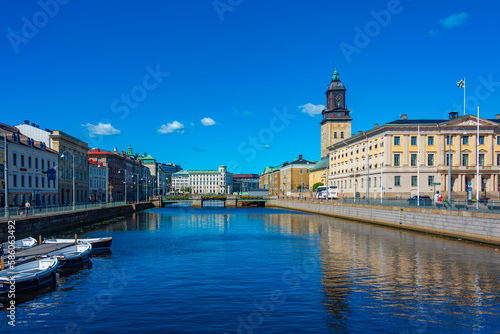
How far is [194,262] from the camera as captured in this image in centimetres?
3150

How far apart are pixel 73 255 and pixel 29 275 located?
262 inches

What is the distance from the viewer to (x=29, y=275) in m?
22.8

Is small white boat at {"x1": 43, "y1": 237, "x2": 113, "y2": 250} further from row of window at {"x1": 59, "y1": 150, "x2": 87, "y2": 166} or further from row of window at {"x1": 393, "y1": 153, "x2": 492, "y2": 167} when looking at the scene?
row of window at {"x1": 393, "y1": 153, "x2": 492, "y2": 167}

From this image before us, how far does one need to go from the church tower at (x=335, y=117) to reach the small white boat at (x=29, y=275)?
147 meters

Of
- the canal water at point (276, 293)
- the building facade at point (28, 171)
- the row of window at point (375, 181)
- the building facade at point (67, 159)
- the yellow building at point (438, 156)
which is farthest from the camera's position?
the row of window at point (375, 181)

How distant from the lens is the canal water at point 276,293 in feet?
57.0

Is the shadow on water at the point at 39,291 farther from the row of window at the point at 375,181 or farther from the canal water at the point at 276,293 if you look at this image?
the row of window at the point at 375,181

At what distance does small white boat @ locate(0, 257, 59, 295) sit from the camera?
855 inches

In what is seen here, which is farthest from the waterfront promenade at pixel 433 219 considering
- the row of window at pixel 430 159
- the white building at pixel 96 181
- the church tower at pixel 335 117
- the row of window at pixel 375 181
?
the church tower at pixel 335 117

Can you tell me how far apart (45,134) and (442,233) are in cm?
7494

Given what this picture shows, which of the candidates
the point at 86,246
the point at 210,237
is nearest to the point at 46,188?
the point at 210,237

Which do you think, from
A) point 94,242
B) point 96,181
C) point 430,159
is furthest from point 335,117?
point 94,242

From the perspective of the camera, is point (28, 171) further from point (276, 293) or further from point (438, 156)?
point (438, 156)

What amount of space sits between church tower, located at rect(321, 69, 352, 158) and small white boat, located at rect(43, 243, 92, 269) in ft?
462
